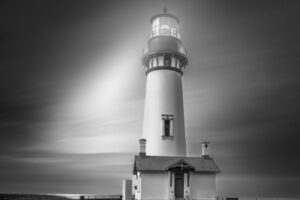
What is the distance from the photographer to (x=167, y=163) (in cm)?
2383

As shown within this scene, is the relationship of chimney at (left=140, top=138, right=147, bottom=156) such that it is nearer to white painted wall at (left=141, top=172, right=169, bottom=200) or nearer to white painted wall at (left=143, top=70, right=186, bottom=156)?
white painted wall at (left=143, top=70, right=186, bottom=156)

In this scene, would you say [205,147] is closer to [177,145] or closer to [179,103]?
[177,145]

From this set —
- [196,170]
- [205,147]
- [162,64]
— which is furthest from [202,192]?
[162,64]

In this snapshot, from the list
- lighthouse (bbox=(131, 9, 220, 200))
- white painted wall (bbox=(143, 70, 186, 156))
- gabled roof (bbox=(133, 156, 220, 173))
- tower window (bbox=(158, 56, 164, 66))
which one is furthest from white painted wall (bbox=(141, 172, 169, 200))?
tower window (bbox=(158, 56, 164, 66))

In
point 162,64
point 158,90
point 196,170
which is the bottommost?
point 196,170

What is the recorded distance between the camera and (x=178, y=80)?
89.0ft

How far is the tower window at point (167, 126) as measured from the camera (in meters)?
25.7

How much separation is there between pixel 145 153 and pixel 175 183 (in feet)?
10.1

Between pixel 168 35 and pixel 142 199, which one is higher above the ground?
pixel 168 35

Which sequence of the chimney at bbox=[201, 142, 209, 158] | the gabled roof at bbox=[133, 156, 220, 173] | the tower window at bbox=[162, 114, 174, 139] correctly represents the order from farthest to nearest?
the tower window at bbox=[162, 114, 174, 139], the chimney at bbox=[201, 142, 209, 158], the gabled roof at bbox=[133, 156, 220, 173]

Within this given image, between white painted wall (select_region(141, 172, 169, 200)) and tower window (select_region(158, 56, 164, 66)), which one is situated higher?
tower window (select_region(158, 56, 164, 66))

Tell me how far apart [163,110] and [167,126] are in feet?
4.23

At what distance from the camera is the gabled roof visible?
2314cm

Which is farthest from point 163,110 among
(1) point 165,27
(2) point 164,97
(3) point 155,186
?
(1) point 165,27
